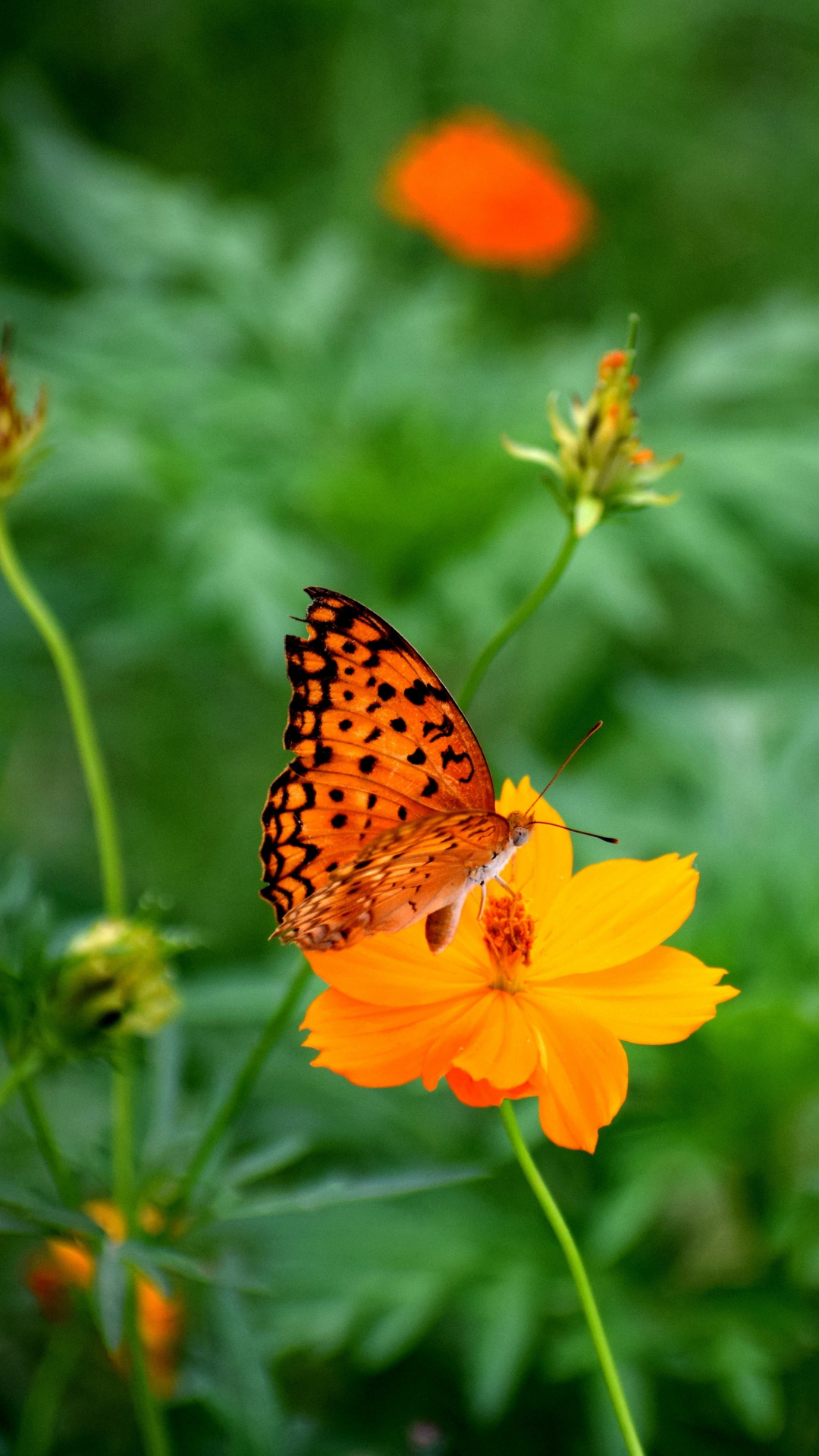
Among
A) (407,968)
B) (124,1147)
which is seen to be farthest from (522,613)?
(124,1147)

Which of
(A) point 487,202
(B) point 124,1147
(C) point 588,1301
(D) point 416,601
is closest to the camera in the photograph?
(C) point 588,1301

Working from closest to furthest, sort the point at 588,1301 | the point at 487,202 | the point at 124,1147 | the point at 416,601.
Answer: the point at 588,1301 → the point at 124,1147 → the point at 416,601 → the point at 487,202

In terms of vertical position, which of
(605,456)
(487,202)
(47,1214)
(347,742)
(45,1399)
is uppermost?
(487,202)

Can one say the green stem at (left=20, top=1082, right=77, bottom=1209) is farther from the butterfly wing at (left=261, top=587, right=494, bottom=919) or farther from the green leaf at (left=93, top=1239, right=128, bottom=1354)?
the butterfly wing at (left=261, top=587, right=494, bottom=919)

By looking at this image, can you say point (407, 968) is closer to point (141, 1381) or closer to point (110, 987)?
point (110, 987)

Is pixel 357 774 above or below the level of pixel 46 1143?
above

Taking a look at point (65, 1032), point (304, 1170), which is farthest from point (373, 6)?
point (65, 1032)
